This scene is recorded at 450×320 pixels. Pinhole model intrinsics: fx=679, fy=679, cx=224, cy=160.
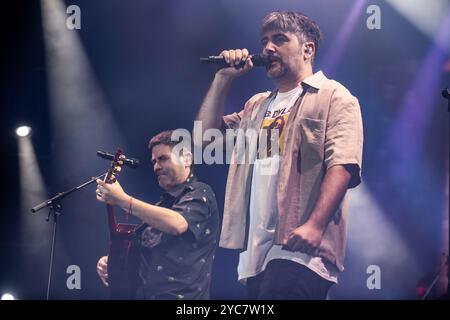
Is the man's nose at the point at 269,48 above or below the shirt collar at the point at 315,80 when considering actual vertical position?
above

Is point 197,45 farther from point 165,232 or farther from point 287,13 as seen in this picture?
point 165,232

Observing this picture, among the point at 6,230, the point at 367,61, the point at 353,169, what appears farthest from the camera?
the point at 6,230

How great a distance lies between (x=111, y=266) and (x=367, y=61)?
2.29 m

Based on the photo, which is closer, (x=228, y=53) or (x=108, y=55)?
(x=228, y=53)

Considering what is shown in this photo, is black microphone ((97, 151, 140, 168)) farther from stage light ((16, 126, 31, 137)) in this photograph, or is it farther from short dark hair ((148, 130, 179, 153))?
stage light ((16, 126, 31, 137))

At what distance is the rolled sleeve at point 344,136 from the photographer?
12.9ft

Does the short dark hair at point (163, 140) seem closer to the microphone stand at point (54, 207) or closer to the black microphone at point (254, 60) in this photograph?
the microphone stand at point (54, 207)

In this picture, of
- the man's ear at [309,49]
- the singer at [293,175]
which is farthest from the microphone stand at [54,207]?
the man's ear at [309,49]

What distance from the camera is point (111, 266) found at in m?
4.37

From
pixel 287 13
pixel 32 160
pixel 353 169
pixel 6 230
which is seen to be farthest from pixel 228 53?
pixel 6 230

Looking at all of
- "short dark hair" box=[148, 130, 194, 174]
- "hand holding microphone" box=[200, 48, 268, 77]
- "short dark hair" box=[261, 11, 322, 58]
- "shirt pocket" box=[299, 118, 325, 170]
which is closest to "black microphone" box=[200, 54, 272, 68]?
"hand holding microphone" box=[200, 48, 268, 77]

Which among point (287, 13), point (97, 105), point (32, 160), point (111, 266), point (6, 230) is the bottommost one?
point (111, 266)

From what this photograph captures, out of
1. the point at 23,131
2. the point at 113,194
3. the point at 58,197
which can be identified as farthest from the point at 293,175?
the point at 23,131

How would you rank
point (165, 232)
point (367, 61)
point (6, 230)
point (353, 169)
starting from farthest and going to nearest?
point (6, 230)
point (367, 61)
point (165, 232)
point (353, 169)
